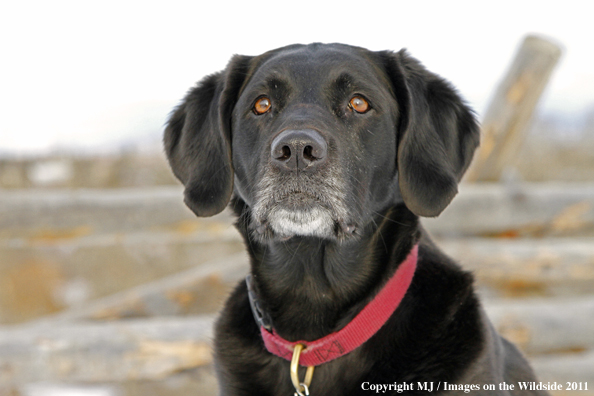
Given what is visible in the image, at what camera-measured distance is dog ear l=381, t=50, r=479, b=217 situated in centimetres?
217

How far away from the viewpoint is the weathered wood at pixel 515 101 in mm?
4840

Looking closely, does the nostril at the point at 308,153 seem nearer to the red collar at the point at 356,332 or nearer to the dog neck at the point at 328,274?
the dog neck at the point at 328,274

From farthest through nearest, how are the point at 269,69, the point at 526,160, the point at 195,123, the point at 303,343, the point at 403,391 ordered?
the point at 526,160
the point at 195,123
the point at 269,69
the point at 303,343
the point at 403,391

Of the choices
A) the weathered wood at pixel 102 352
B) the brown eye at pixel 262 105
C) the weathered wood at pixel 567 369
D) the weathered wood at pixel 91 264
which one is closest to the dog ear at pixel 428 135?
the brown eye at pixel 262 105

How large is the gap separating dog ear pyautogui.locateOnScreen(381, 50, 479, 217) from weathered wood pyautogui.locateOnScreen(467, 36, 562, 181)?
273cm

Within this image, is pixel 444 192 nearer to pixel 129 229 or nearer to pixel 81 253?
pixel 129 229

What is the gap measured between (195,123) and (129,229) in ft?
9.41

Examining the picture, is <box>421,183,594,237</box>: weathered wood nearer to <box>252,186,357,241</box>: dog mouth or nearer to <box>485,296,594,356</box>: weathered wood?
<box>485,296,594,356</box>: weathered wood

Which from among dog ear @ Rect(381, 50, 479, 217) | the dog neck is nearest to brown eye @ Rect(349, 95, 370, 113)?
dog ear @ Rect(381, 50, 479, 217)

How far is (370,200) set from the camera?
7.21ft

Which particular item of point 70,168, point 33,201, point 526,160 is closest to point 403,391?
point 33,201

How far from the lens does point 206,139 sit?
2.41m

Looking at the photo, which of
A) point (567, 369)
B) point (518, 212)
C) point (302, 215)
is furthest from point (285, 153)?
point (518, 212)

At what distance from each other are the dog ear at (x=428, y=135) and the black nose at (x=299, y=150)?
0.39 m
